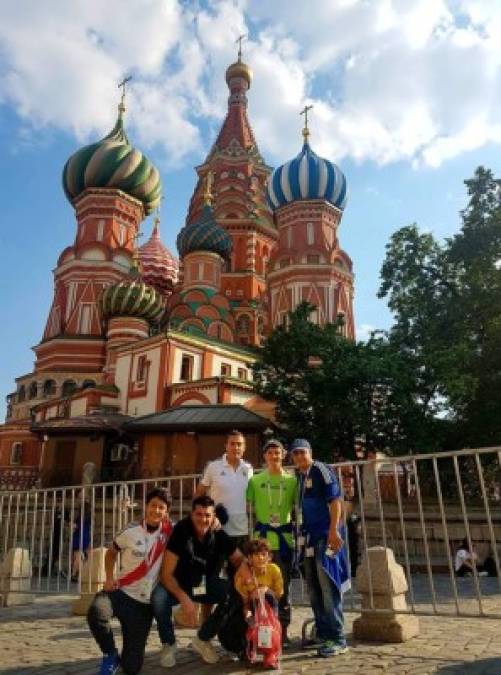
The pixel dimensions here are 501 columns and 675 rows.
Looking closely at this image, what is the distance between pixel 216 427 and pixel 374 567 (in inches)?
548

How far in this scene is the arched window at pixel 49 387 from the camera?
32.5 meters

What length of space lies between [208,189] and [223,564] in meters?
38.5

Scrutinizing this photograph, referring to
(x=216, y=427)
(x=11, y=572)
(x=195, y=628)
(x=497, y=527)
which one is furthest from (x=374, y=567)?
(x=216, y=427)

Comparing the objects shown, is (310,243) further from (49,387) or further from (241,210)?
(49,387)

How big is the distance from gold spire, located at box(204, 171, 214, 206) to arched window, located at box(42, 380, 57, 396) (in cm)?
1600

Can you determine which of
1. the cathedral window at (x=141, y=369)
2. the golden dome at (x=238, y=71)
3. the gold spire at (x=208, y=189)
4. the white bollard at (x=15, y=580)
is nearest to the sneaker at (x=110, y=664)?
the white bollard at (x=15, y=580)

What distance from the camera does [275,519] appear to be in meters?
4.87

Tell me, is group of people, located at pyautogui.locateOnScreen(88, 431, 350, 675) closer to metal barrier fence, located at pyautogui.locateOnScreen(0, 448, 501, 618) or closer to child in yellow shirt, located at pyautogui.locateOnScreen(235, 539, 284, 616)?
child in yellow shirt, located at pyautogui.locateOnScreen(235, 539, 284, 616)

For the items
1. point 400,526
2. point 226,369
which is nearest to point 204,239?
point 226,369

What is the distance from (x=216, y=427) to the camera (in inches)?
730

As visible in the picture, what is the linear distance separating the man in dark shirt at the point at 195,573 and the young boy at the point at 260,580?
0.46 ft

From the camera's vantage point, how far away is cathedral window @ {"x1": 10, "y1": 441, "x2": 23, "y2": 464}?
28719 millimetres

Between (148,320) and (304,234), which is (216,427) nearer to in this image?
(148,320)

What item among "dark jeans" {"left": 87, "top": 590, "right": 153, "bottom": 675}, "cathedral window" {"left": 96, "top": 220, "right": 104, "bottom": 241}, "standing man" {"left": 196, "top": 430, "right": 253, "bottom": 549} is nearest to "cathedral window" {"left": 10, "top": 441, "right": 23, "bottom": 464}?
"cathedral window" {"left": 96, "top": 220, "right": 104, "bottom": 241}
